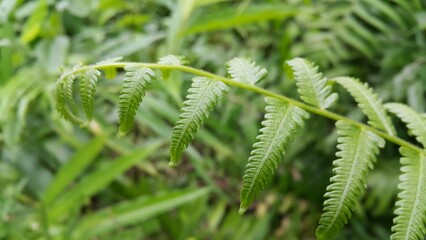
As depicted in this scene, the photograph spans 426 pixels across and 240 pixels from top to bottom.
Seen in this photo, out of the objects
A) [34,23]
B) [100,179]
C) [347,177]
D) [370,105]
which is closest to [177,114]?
[100,179]

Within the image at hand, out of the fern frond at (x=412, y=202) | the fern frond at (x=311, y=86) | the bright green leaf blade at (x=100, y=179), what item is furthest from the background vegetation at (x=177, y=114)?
the fern frond at (x=412, y=202)

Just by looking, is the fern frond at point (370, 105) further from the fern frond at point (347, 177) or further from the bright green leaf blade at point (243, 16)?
the bright green leaf blade at point (243, 16)

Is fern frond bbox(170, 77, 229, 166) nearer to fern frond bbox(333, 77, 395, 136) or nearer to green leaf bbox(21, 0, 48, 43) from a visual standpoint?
fern frond bbox(333, 77, 395, 136)

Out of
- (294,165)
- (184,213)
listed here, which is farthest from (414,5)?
(184,213)

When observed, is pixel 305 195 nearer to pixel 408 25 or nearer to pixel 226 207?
pixel 226 207

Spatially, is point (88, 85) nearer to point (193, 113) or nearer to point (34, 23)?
point (193, 113)
